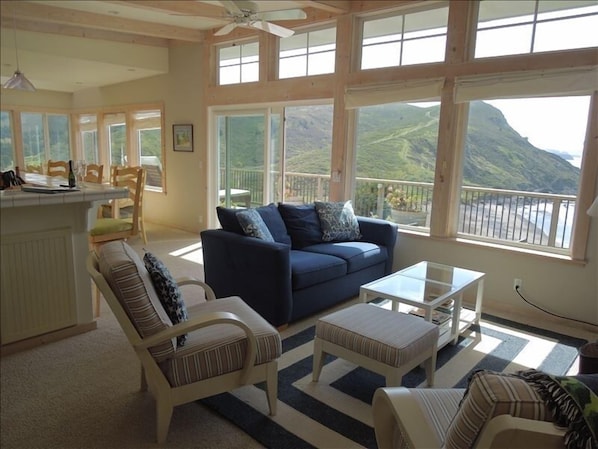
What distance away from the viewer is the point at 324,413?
2.18 metres

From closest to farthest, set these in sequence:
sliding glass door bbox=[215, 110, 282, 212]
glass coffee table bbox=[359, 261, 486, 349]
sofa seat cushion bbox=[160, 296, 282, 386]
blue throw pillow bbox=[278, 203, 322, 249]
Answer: sofa seat cushion bbox=[160, 296, 282, 386], glass coffee table bbox=[359, 261, 486, 349], blue throw pillow bbox=[278, 203, 322, 249], sliding glass door bbox=[215, 110, 282, 212]

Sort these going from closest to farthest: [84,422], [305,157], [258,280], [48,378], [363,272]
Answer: [84,422] < [48,378] < [258,280] < [363,272] < [305,157]

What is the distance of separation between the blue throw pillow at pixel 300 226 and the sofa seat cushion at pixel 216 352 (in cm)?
176

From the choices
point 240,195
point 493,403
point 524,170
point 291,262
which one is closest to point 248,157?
point 240,195

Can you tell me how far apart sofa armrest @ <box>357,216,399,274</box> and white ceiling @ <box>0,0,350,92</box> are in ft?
7.27

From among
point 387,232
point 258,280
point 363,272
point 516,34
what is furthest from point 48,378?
point 516,34

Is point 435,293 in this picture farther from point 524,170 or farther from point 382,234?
point 524,170

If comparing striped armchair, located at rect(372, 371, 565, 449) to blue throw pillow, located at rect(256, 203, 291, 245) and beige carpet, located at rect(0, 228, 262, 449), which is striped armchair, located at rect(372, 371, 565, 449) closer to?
beige carpet, located at rect(0, 228, 262, 449)

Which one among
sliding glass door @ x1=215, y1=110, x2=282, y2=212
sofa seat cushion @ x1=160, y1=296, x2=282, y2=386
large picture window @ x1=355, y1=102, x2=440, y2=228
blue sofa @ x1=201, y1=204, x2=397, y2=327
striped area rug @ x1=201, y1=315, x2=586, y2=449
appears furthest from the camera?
sliding glass door @ x1=215, y1=110, x2=282, y2=212

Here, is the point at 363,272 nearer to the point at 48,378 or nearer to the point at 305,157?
the point at 305,157

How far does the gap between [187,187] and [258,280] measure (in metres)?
3.89

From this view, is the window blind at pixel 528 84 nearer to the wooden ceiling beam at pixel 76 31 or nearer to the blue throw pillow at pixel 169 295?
the blue throw pillow at pixel 169 295

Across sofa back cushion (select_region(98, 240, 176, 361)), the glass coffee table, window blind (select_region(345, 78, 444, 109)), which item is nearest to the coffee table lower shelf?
the glass coffee table

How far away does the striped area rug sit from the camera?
203 cm
